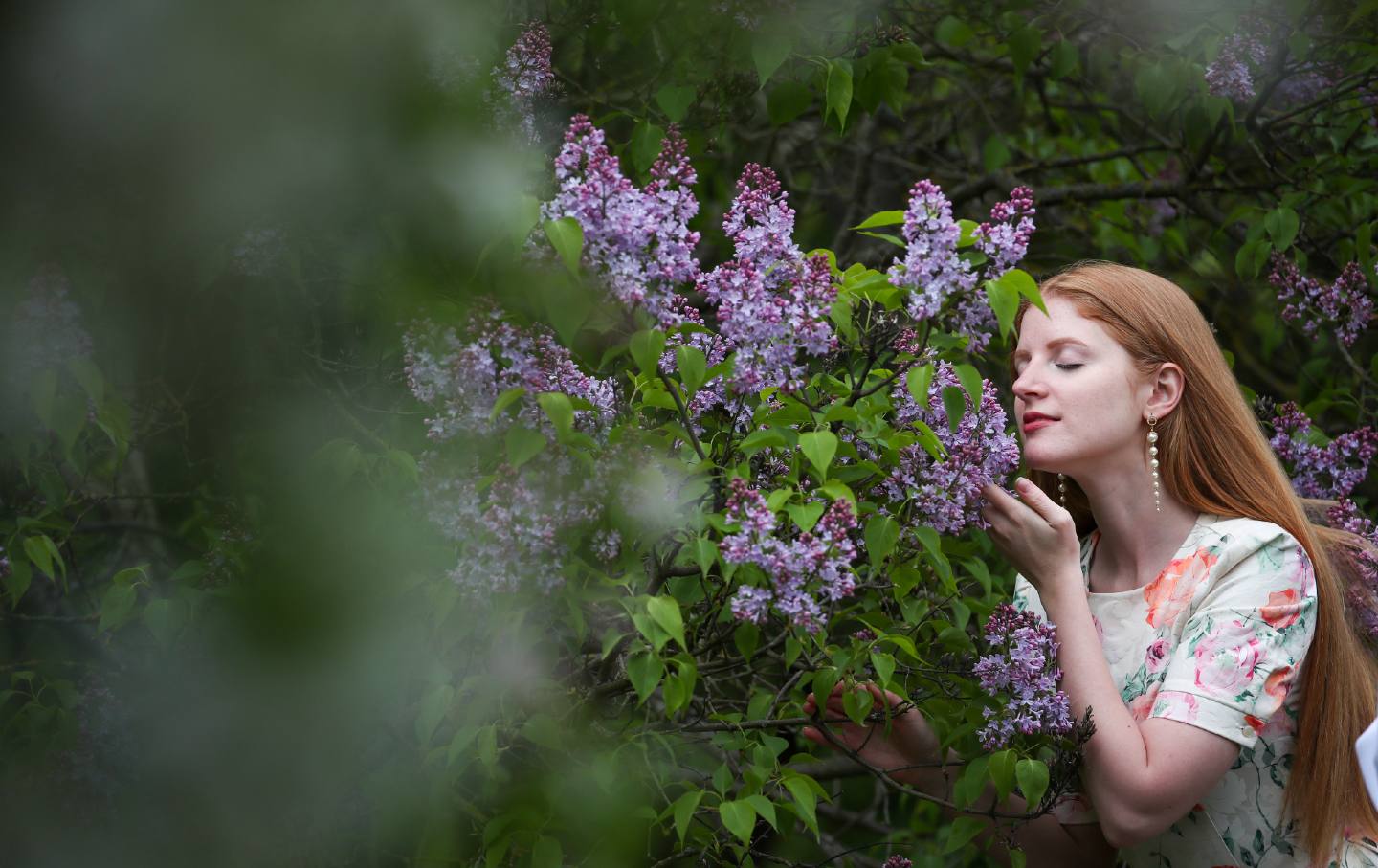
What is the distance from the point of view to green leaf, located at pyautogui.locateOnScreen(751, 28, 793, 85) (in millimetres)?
2471

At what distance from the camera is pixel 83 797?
186 cm

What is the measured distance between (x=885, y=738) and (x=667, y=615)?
811 millimetres

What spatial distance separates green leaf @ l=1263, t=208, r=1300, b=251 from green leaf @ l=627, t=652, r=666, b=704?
223 centimetres

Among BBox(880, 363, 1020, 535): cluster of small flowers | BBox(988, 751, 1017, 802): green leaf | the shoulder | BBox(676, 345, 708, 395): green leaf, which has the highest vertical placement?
BBox(676, 345, 708, 395): green leaf

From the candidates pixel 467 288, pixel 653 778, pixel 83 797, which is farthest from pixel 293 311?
pixel 653 778

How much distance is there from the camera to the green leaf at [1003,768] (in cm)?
200

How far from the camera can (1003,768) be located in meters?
2.00

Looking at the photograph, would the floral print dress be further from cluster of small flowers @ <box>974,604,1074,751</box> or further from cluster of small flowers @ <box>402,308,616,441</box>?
cluster of small flowers @ <box>402,308,616,441</box>

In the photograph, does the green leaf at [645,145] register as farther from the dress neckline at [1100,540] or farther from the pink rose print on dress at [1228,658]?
the pink rose print on dress at [1228,658]

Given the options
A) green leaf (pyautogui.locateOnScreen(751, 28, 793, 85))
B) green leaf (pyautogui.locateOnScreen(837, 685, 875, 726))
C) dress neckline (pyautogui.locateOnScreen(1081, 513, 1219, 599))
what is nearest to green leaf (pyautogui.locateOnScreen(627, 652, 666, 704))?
green leaf (pyautogui.locateOnScreen(837, 685, 875, 726))

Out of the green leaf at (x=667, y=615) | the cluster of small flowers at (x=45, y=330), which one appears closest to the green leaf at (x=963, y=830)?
the green leaf at (x=667, y=615)

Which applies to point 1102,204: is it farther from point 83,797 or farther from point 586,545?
point 83,797

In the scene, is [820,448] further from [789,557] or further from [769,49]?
[769,49]

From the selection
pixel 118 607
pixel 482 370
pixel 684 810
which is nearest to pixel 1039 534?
pixel 684 810
